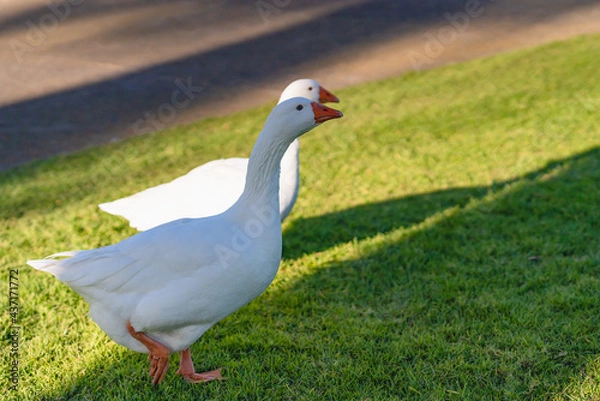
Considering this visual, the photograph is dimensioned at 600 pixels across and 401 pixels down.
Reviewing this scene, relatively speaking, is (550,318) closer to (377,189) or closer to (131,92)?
(377,189)

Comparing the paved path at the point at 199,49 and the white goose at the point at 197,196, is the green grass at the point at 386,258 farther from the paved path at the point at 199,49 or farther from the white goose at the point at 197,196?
the paved path at the point at 199,49

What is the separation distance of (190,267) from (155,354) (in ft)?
1.48

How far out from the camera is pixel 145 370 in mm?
3189

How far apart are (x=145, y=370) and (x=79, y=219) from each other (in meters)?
2.25

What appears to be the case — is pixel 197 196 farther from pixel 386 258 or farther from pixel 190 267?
pixel 386 258

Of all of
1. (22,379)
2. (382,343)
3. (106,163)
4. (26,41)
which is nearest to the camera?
(22,379)

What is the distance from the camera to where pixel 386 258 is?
4.35 m

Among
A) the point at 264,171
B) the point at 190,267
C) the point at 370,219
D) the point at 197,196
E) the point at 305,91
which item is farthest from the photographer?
the point at 370,219

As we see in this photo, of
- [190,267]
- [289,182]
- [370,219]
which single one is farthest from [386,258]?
[190,267]

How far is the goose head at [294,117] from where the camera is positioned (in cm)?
282

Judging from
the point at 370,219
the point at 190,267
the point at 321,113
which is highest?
the point at 321,113

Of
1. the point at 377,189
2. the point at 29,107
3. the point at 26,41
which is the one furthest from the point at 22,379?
the point at 26,41

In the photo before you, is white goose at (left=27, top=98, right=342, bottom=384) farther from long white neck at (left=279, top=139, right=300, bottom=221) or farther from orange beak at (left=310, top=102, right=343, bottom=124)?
long white neck at (left=279, top=139, right=300, bottom=221)

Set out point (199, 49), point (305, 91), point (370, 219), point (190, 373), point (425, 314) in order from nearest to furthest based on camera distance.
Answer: point (190, 373)
point (425, 314)
point (305, 91)
point (370, 219)
point (199, 49)
